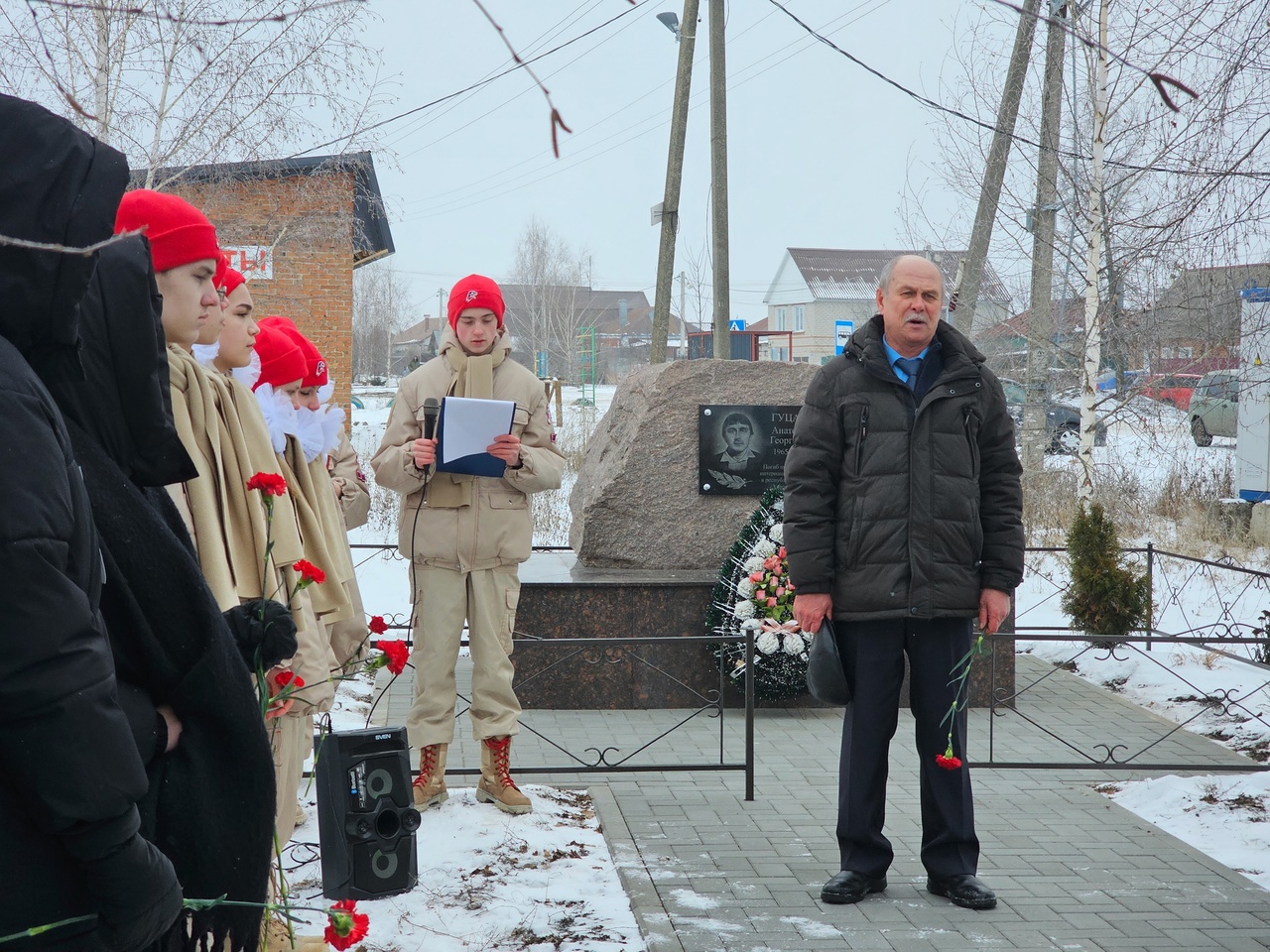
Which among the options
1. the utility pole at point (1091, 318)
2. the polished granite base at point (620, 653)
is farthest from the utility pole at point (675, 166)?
the polished granite base at point (620, 653)

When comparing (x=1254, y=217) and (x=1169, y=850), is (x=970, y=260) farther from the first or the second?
(x=1169, y=850)

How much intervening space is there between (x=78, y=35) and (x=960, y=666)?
36.6 ft

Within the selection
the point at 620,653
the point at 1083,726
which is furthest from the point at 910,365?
the point at 1083,726

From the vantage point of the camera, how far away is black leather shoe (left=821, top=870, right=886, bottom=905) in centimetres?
400

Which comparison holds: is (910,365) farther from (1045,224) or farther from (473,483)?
(1045,224)

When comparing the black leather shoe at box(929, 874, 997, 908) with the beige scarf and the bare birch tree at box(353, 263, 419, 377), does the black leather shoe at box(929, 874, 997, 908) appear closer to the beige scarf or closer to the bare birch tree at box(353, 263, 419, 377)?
the beige scarf

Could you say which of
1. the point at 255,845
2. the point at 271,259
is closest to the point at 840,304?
the point at 271,259

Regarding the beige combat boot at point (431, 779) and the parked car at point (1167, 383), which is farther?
the parked car at point (1167, 383)

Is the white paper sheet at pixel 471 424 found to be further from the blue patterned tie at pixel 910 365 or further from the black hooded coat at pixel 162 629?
the black hooded coat at pixel 162 629

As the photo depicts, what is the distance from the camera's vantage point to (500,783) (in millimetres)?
4867

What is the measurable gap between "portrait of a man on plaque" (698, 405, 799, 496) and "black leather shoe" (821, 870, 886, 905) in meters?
3.84

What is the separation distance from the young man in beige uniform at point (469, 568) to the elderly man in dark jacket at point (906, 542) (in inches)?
51.6

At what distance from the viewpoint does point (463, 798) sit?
5016 millimetres

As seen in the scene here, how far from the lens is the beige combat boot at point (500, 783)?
191 inches
